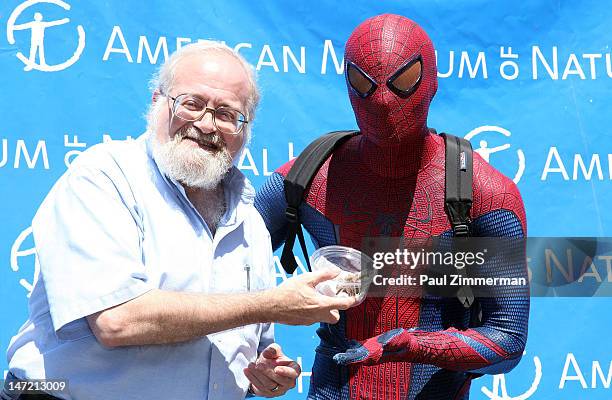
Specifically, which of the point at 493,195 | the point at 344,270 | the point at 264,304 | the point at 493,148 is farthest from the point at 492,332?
the point at 493,148

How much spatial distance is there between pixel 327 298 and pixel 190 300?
318mm

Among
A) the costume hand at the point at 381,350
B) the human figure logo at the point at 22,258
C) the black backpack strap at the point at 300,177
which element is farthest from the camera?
the human figure logo at the point at 22,258

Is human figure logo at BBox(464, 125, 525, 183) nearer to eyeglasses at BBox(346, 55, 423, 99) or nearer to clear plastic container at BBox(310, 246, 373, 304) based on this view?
eyeglasses at BBox(346, 55, 423, 99)

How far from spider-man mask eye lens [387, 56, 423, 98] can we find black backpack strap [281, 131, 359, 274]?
35 cm

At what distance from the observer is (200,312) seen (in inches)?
85.4

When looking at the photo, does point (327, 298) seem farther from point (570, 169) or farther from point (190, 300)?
point (570, 169)

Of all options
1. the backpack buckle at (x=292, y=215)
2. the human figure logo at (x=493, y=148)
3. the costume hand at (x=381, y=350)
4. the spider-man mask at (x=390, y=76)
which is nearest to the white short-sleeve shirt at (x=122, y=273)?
the costume hand at (x=381, y=350)

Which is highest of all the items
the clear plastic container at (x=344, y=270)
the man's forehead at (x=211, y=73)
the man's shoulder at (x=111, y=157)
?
the man's forehead at (x=211, y=73)

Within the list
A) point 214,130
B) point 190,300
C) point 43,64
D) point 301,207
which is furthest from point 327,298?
point 43,64

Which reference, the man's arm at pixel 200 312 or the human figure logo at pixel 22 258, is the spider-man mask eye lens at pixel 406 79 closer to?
the man's arm at pixel 200 312

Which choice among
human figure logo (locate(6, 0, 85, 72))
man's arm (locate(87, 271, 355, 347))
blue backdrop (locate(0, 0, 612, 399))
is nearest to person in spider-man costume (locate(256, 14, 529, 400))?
man's arm (locate(87, 271, 355, 347))

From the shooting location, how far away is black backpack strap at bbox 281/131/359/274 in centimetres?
290

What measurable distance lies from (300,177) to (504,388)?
151 cm

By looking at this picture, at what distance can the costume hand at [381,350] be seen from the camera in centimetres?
249
